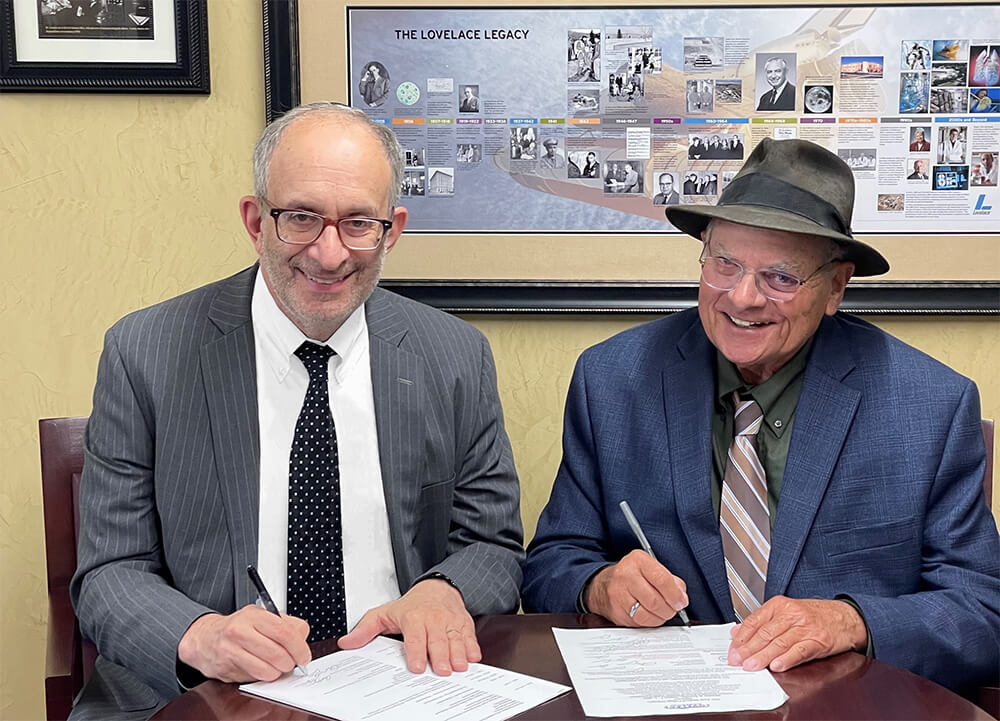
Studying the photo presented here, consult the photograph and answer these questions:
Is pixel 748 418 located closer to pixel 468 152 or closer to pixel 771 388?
pixel 771 388

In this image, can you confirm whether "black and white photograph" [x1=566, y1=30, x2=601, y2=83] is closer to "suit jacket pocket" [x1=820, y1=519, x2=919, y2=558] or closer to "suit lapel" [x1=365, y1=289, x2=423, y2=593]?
"suit lapel" [x1=365, y1=289, x2=423, y2=593]

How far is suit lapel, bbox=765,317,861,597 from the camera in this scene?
181cm

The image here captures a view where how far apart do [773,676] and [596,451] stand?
0.65 m

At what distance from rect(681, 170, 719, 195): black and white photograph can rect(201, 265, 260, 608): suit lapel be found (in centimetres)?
116

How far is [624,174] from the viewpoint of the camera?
98.3 inches

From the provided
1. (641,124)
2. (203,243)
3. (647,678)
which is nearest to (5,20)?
(203,243)

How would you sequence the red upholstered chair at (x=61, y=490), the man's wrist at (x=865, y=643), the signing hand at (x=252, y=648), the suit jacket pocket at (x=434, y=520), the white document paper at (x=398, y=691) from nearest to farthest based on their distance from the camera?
the white document paper at (x=398, y=691) → the signing hand at (x=252, y=648) → the man's wrist at (x=865, y=643) → the suit jacket pocket at (x=434, y=520) → the red upholstered chair at (x=61, y=490)

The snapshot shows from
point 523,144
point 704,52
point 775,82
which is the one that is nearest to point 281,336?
point 523,144

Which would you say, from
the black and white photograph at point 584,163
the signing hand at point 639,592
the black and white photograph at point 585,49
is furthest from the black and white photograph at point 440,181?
the signing hand at point 639,592

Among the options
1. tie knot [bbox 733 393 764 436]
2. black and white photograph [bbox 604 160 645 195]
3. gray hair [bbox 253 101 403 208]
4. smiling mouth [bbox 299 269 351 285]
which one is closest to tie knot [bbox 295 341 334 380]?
smiling mouth [bbox 299 269 351 285]

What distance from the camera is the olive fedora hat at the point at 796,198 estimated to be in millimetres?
1827

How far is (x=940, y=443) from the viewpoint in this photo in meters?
1.85

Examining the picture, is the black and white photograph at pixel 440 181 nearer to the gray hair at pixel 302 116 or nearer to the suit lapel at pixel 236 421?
the gray hair at pixel 302 116

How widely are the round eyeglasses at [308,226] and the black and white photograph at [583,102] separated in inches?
33.8
